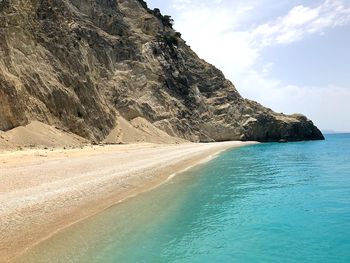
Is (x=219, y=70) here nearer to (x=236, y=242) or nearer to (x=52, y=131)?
(x=52, y=131)

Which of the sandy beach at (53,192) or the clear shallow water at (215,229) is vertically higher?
the sandy beach at (53,192)

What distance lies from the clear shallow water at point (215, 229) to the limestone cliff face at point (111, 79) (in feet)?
71.8

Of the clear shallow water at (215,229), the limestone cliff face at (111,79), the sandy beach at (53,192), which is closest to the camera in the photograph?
the clear shallow water at (215,229)

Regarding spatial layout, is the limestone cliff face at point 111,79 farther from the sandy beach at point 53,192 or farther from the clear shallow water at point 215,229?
the clear shallow water at point 215,229

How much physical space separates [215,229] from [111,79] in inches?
2152

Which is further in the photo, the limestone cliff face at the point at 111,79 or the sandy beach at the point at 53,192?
the limestone cliff face at the point at 111,79

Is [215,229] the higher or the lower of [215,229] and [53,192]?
the lower

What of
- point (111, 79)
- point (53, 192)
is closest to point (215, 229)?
point (53, 192)

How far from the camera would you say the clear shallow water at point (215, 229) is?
10820 millimetres

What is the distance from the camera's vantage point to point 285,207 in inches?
682

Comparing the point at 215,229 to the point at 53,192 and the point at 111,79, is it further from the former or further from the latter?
the point at 111,79

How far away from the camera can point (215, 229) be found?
13.7 m

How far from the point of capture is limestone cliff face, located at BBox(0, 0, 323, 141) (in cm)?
4203

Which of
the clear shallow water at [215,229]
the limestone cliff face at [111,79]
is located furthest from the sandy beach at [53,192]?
the limestone cliff face at [111,79]
